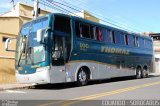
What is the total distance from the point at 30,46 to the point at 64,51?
5.54 feet

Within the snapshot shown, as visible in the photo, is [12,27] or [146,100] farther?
[12,27]

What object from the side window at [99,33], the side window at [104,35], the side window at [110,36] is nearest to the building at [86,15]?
the side window at [110,36]

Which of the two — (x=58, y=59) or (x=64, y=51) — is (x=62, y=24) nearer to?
(x=64, y=51)

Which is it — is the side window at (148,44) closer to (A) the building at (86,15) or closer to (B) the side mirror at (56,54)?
(A) the building at (86,15)

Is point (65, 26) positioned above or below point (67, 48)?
above

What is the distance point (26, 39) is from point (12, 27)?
23.4ft

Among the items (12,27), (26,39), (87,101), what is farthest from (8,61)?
(87,101)

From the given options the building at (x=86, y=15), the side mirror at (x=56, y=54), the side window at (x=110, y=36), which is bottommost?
the side mirror at (x=56, y=54)

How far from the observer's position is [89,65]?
2019 centimetres

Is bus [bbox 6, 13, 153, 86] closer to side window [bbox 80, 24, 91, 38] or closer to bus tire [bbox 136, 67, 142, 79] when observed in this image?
side window [bbox 80, 24, 91, 38]

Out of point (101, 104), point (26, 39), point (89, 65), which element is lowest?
point (101, 104)

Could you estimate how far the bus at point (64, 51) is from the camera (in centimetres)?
1714

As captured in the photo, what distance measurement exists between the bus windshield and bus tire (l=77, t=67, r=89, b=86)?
2.87 meters

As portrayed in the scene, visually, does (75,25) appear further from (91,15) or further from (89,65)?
(91,15)
